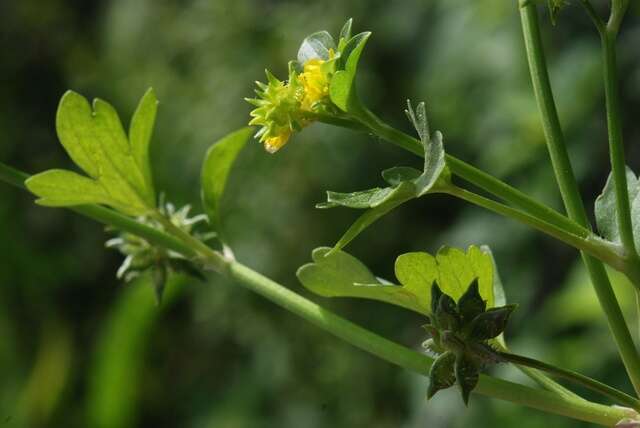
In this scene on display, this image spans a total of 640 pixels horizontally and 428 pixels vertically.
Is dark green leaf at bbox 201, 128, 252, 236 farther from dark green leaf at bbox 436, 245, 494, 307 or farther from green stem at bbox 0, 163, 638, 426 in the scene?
dark green leaf at bbox 436, 245, 494, 307

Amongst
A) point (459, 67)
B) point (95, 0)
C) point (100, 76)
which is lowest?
point (459, 67)

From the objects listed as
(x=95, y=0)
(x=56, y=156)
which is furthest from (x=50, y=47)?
(x=56, y=156)

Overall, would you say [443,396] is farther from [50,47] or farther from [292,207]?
[50,47]

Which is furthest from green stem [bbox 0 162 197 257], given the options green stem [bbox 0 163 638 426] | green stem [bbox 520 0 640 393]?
green stem [bbox 520 0 640 393]

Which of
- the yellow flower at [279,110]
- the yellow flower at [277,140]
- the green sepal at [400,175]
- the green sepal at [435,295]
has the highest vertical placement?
the yellow flower at [279,110]

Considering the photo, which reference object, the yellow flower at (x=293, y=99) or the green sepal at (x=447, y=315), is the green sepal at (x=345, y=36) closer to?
the yellow flower at (x=293, y=99)

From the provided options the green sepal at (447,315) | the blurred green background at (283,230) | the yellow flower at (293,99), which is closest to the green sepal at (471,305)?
the green sepal at (447,315)
